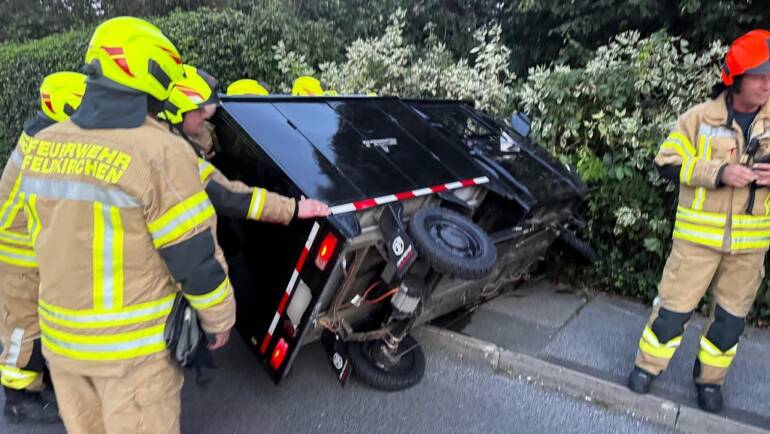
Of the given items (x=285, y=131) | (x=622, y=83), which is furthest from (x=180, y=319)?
(x=622, y=83)

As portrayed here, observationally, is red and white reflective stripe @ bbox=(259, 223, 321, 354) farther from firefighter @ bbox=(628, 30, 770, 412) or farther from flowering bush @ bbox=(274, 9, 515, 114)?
flowering bush @ bbox=(274, 9, 515, 114)

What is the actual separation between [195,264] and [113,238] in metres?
0.27

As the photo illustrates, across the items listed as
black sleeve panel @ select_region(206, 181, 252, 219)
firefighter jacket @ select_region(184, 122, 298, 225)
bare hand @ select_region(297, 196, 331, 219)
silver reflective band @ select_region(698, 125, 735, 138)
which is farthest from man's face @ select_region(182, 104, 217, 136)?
silver reflective band @ select_region(698, 125, 735, 138)

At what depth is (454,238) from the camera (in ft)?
8.98

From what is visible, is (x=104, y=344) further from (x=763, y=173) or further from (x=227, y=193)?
(x=763, y=173)

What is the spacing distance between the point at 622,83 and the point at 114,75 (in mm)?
4053

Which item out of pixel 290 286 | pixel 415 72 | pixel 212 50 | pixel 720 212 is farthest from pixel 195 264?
pixel 212 50

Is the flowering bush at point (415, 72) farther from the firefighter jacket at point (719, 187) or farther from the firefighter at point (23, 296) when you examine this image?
the firefighter at point (23, 296)

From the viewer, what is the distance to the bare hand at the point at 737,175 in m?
2.68

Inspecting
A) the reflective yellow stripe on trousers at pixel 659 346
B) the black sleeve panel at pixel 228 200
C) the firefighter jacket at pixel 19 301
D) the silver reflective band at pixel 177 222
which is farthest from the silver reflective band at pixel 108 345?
the reflective yellow stripe on trousers at pixel 659 346

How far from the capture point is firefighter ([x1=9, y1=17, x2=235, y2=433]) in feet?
5.89

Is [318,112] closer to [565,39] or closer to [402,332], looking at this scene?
[402,332]

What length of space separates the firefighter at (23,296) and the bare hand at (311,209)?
1245 mm

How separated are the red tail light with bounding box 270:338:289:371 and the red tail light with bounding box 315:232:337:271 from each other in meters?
0.52
